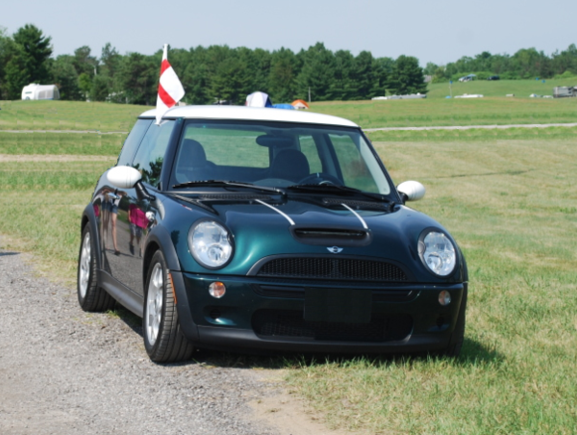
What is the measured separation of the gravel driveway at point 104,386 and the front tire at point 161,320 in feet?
0.32

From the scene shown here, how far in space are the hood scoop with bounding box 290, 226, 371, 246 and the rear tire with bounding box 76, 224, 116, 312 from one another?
8.52 ft

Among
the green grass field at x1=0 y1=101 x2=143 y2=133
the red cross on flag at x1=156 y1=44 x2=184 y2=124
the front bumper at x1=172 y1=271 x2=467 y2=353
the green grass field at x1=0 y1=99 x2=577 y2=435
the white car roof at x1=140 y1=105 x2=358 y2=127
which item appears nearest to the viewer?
the green grass field at x1=0 y1=99 x2=577 y2=435

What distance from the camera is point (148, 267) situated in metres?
5.74

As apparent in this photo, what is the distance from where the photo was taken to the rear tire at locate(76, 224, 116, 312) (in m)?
7.22

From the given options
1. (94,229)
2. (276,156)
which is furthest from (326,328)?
(94,229)

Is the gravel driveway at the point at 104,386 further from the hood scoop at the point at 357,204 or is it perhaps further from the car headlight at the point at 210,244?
the hood scoop at the point at 357,204

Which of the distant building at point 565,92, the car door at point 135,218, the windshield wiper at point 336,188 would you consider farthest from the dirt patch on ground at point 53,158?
the distant building at point 565,92

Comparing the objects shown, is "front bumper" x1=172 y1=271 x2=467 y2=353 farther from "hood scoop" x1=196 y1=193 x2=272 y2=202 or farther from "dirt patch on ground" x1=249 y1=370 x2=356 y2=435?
"hood scoop" x1=196 y1=193 x2=272 y2=202

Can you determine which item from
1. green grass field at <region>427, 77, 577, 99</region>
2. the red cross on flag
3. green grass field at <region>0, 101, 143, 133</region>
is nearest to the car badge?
the red cross on flag

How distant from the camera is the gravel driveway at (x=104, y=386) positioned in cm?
427

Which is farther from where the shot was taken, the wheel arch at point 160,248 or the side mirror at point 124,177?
the side mirror at point 124,177

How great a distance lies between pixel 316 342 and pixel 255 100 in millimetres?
9409

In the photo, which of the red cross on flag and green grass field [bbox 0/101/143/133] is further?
green grass field [bbox 0/101/143/133]

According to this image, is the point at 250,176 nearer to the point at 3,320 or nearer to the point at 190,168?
the point at 190,168
